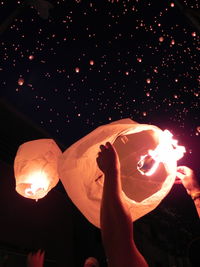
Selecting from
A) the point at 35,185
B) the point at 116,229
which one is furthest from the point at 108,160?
the point at 35,185

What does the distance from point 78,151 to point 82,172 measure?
0.57ft

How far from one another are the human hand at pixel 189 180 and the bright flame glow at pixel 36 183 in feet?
4.77

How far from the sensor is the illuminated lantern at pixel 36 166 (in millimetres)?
2736

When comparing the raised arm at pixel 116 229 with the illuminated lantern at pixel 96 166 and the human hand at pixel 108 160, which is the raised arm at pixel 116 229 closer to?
the human hand at pixel 108 160

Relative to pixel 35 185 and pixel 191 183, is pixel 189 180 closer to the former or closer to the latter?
pixel 191 183

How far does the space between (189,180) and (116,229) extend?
174 centimetres

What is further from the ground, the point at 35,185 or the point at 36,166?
the point at 36,166

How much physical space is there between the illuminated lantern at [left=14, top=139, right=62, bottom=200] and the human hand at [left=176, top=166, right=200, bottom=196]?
1.36m

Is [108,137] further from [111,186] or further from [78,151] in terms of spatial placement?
[111,186]

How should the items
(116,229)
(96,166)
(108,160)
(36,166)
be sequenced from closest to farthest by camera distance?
(116,229), (108,160), (96,166), (36,166)

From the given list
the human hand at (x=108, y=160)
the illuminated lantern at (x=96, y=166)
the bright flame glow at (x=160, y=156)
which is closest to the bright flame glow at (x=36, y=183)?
the illuminated lantern at (x=96, y=166)

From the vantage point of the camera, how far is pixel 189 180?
A: 2.82 metres

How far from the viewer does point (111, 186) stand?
144 centimetres

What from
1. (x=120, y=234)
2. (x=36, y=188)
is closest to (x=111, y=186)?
(x=120, y=234)
